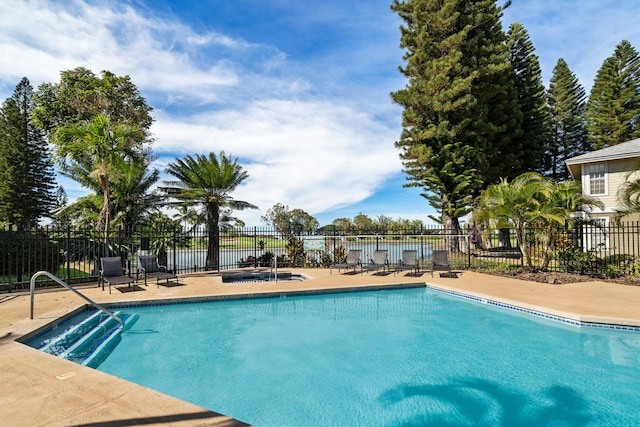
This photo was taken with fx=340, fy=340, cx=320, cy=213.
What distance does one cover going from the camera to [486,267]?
12867 mm

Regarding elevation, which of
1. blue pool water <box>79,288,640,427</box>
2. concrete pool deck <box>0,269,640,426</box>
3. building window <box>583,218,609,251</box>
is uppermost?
building window <box>583,218,609,251</box>

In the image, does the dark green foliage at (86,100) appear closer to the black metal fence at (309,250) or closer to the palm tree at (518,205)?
the black metal fence at (309,250)

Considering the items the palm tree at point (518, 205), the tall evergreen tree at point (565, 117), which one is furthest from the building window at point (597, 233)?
the tall evergreen tree at point (565, 117)

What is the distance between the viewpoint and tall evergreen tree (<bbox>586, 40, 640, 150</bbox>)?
25469 millimetres

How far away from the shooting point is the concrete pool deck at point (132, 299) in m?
2.68

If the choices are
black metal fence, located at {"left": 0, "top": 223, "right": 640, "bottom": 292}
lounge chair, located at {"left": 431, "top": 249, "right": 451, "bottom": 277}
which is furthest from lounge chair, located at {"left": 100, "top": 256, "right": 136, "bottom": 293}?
lounge chair, located at {"left": 431, "top": 249, "right": 451, "bottom": 277}

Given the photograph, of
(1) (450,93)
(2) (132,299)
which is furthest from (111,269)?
(1) (450,93)

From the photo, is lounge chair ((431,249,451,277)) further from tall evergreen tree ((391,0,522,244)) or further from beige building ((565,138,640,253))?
tall evergreen tree ((391,0,522,244))

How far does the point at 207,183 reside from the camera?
14539 millimetres

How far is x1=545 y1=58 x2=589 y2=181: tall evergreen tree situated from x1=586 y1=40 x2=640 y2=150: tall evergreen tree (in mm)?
3709

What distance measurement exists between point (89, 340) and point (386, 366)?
487 centimetres

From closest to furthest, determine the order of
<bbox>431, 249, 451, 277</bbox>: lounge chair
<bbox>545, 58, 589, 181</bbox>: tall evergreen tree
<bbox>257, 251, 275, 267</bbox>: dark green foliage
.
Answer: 1. <bbox>431, 249, 451, 277</bbox>: lounge chair
2. <bbox>257, 251, 275, 267</bbox>: dark green foliage
3. <bbox>545, 58, 589, 181</bbox>: tall evergreen tree

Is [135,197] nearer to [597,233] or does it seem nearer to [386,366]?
[386,366]

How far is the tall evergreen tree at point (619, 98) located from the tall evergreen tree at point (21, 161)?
152ft
